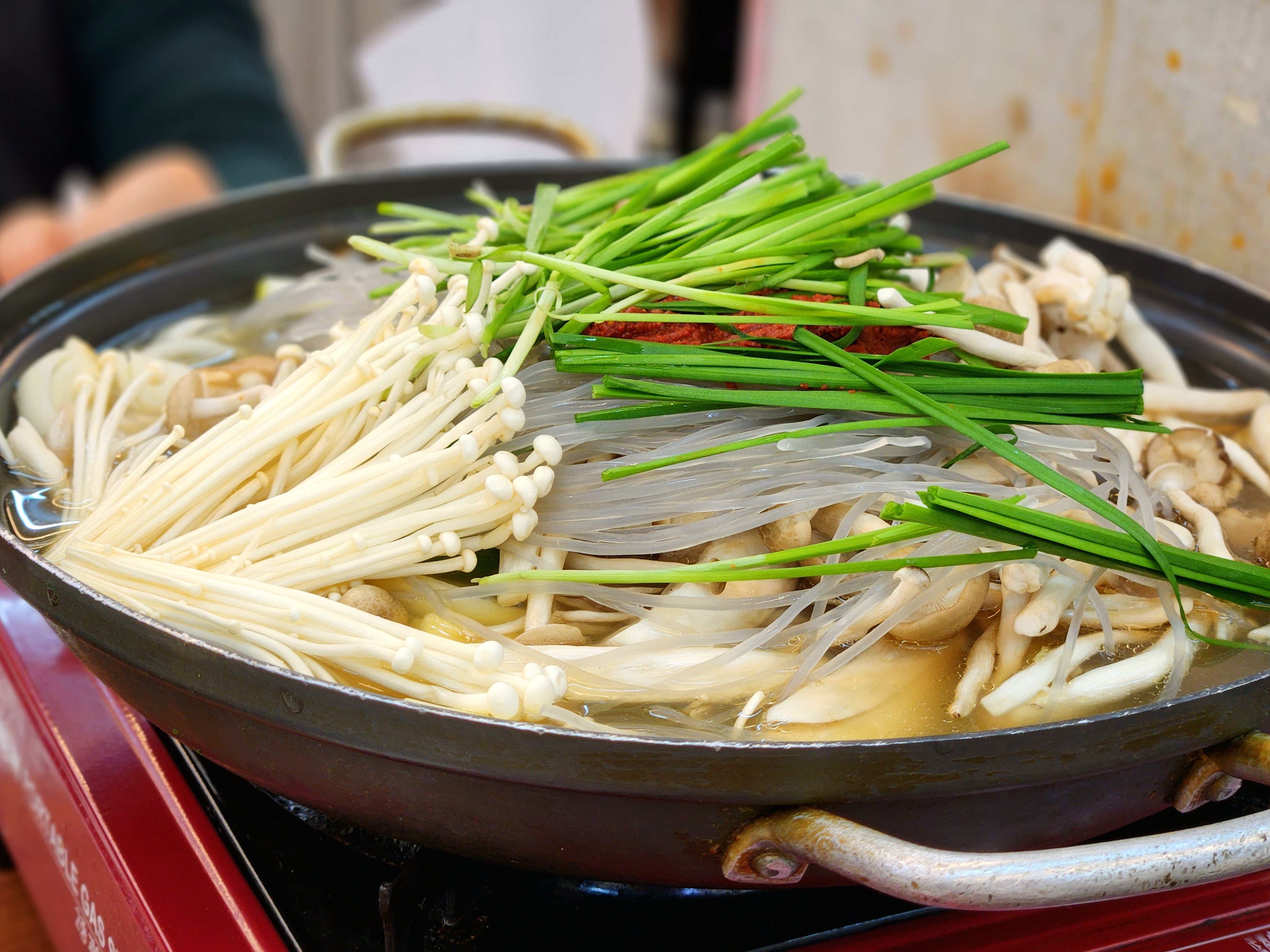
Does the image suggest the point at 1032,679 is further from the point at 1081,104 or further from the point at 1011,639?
the point at 1081,104

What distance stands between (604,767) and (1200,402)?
1087mm

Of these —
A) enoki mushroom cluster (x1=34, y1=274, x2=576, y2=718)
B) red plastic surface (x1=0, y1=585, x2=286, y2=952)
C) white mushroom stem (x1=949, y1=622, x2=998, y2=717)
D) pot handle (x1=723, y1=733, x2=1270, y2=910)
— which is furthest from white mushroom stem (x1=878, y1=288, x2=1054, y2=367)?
red plastic surface (x1=0, y1=585, x2=286, y2=952)

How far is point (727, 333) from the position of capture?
1096 mm

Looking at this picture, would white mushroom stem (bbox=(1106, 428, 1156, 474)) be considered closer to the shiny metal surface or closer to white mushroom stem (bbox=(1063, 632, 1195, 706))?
white mushroom stem (bbox=(1063, 632, 1195, 706))

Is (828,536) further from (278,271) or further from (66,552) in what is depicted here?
(278,271)

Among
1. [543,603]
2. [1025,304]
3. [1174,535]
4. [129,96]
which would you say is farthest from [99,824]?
[129,96]

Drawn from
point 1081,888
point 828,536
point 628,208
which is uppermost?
point 628,208

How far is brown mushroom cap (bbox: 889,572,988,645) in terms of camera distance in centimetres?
100

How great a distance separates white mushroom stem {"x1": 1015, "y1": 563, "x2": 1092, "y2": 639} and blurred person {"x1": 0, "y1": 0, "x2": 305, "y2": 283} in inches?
115

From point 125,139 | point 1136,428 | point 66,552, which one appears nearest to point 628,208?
point 1136,428

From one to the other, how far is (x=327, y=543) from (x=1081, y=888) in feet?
2.40

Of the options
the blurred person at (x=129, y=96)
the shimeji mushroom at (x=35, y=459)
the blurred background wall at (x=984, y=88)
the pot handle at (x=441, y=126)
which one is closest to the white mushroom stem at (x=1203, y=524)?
the blurred background wall at (x=984, y=88)

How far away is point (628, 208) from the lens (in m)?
1.22

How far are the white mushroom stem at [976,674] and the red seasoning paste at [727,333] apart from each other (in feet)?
1.05
